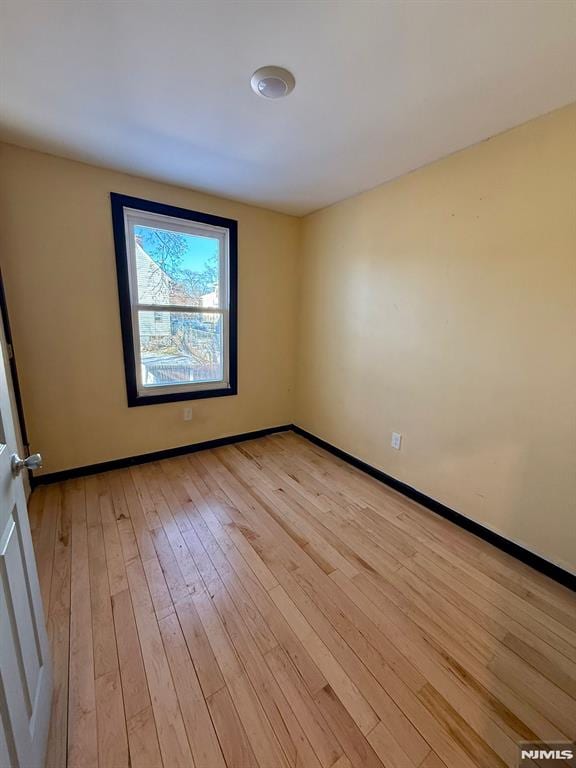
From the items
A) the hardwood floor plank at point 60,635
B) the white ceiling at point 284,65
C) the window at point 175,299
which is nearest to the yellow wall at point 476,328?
the white ceiling at point 284,65

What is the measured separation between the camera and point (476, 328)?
1928 mm

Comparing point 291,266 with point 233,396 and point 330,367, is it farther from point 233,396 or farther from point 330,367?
point 233,396

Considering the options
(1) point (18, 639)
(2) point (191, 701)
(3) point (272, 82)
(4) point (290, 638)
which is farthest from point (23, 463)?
(3) point (272, 82)

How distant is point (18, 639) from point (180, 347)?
230 centimetres

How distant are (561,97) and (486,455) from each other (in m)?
1.86

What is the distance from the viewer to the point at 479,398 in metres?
1.95

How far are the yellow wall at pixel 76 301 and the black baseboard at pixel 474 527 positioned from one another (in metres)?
1.63

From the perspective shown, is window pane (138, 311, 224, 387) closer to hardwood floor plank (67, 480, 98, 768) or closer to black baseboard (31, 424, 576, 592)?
black baseboard (31, 424, 576, 592)

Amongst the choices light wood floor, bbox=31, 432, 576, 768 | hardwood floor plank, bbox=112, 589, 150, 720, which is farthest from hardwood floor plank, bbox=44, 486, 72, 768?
hardwood floor plank, bbox=112, 589, 150, 720

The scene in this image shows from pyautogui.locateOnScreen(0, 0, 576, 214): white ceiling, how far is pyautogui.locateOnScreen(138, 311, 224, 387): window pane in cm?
119

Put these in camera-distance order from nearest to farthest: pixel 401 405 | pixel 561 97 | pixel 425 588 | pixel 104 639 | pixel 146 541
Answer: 1. pixel 104 639
2. pixel 561 97
3. pixel 425 588
4. pixel 146 541
5. pixel 401 405

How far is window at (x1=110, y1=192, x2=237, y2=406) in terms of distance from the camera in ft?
8.19

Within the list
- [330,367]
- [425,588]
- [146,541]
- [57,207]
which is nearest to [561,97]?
[330,367]

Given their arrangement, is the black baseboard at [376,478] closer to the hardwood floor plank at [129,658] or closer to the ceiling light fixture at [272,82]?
the hardwood floor plank at [129,658]
